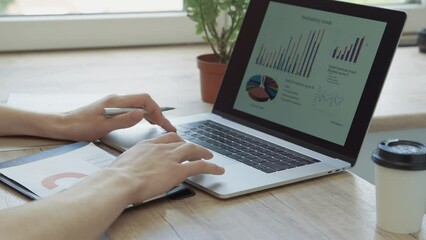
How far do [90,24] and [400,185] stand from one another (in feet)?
4.78

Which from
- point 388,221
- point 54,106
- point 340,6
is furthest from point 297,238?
point 54,106

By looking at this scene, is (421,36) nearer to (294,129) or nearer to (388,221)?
(294,129)

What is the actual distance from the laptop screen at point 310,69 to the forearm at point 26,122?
0.36 metres

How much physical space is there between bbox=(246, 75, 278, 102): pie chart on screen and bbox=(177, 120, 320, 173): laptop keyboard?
0.09 meters

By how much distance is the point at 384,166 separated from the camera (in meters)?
0.86

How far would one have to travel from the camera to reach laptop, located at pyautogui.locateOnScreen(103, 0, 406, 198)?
111 centimetres

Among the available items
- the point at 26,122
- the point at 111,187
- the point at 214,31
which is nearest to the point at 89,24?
the point at 214,31

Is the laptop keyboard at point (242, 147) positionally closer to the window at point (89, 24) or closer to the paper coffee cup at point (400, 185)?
the paper coffee cup at point (400, 185)

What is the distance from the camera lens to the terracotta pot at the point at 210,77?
1.54 metres

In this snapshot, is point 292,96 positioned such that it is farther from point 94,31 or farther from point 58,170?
point 94,31

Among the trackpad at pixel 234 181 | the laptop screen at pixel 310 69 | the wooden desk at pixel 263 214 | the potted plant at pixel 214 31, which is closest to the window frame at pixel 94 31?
the potted plant at pixel 214 31

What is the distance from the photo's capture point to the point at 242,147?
119cm

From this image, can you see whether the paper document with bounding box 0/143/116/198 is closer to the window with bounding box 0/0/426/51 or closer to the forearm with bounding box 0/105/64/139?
the forearm with bounding box 0/105/64/139

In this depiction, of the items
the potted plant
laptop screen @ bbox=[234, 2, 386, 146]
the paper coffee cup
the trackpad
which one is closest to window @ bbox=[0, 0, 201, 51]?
the potted plant
